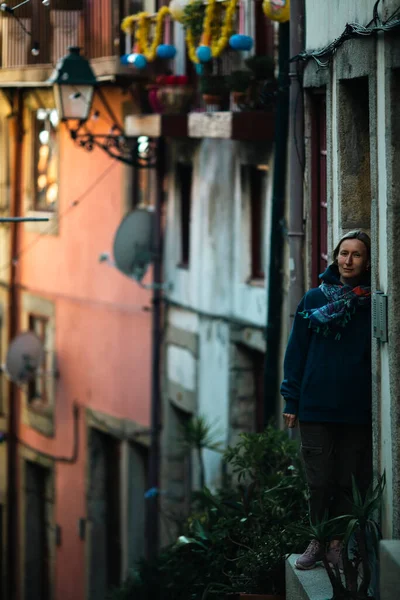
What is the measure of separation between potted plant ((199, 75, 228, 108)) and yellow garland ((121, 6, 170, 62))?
1.06 metres

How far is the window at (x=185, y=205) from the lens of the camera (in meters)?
17.4

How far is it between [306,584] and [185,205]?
31.8 feet

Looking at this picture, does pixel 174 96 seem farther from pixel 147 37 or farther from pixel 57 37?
pixel 57 37

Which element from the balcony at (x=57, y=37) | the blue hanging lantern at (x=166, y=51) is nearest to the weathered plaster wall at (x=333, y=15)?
the blue hanging lantern at (x=166, y=51)

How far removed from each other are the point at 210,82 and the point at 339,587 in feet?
25.5

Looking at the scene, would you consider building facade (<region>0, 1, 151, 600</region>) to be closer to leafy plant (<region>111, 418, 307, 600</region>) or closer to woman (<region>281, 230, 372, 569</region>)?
leafy plant (<region>111, 418, 307, 600</region>)

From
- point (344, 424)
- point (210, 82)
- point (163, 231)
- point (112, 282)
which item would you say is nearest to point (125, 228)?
point (163, 231)

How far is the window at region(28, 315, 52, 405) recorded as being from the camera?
71.3ft

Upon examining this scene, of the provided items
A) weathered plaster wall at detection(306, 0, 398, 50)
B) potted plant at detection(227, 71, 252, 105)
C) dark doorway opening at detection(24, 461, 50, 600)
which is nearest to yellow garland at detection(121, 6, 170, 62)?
potted plant at detection(227, 71, 252, 105)

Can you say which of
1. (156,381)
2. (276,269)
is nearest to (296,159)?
(276,269)

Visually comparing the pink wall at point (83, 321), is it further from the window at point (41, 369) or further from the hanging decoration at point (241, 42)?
the hanging decoration at point (241, 42)

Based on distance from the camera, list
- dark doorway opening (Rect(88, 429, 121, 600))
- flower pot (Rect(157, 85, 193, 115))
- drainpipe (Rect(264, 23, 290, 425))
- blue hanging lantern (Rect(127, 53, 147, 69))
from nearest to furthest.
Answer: drainpipe (Rect(264, 23, 290, 425)) < blue hanging lantern (Rect(127, 53, 147, 69)) < flower pot (Rect(157, 85, 193, 115)) < dark doorway opening (Rect(88, 429, 121, 600))

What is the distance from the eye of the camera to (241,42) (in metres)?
13.7

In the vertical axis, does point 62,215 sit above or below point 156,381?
above
